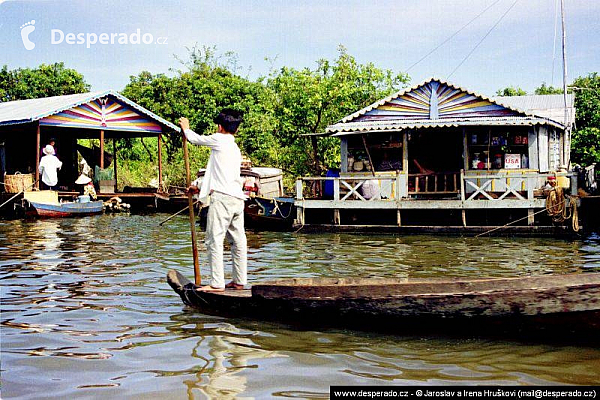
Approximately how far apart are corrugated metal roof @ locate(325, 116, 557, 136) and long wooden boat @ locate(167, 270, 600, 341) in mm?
11107

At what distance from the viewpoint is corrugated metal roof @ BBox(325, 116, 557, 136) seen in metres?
15.9

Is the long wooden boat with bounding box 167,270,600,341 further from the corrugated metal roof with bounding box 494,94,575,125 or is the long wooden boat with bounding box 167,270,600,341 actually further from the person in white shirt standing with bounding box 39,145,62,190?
the corrugated metal roof with bounding box 494,94,575,125

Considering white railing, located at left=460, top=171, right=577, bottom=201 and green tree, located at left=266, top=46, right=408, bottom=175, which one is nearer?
white railing, located at left=460, top=171, right=577, bottom=201

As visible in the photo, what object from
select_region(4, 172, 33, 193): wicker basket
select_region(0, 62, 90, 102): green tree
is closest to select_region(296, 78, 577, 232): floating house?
select_region(4, 172, 33, 193): wicker basket

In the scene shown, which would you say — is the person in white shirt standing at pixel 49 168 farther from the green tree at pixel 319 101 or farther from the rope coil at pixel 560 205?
the rope coil at pixel 560 205

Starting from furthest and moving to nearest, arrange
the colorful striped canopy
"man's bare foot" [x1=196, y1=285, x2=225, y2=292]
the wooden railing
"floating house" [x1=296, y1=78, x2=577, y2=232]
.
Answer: the colorful striped canopy, the wooden railing, "floating house" [x1=296, y1=78, x2=577, y2=232], "man's bare foot" [x1=196, y1=285, x2=225, y2=292]

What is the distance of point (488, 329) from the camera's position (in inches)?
205

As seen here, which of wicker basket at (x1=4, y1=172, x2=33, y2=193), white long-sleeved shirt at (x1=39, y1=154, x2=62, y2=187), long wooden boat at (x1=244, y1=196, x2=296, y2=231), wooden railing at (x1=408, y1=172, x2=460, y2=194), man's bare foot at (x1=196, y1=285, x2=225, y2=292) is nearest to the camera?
→ man's bare foot at (x1=196, y1=285, x2=225, y2=292)

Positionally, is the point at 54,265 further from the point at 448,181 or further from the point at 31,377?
the point at 448,181

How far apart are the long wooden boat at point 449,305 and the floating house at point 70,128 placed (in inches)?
667

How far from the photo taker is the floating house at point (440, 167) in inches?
597

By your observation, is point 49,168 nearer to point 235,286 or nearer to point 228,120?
point 235,286

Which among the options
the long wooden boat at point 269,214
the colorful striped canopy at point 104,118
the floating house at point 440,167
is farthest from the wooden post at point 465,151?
the colorful striped canopy at point 104,118

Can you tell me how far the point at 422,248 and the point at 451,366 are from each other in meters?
7.91
